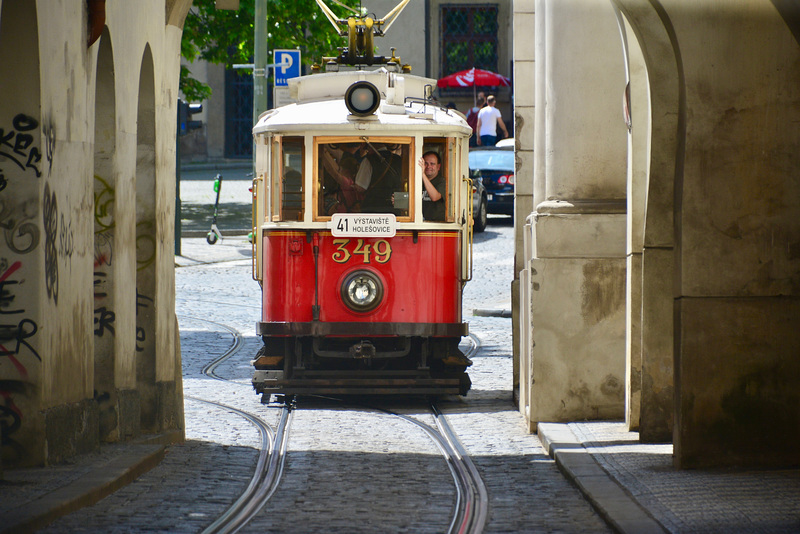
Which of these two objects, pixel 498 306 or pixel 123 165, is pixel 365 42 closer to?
pixel 498 306

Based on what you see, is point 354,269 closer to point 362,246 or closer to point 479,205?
point 362,246

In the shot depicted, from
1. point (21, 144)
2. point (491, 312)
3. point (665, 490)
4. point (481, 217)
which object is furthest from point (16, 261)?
point (481, 217)

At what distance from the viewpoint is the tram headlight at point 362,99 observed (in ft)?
42.0

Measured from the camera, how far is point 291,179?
42.3 feet

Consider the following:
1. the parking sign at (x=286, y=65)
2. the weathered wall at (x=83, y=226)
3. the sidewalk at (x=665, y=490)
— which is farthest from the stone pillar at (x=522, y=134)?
the parking sign at (x=286, y=65)

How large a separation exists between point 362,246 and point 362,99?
1.34 metres

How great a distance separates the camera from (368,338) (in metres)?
12.8

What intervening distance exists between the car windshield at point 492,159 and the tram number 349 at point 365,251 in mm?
16340

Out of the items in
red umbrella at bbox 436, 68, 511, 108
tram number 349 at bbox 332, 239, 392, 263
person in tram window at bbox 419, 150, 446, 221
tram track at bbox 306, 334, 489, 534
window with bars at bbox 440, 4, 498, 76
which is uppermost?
window with bars at bbox 440, 4, 498, 76

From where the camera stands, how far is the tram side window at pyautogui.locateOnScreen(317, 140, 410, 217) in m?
12.8

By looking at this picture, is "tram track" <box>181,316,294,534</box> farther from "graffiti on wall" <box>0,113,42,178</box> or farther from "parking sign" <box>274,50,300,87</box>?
"parking sign" <box>274,50,300,87</box>

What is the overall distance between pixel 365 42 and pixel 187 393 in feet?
19.8

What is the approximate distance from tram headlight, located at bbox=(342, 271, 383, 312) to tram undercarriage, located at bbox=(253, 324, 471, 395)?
31 centimetres

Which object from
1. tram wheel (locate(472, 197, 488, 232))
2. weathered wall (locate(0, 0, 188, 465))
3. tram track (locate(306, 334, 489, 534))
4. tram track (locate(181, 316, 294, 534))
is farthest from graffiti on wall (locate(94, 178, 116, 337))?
tram wheel (locate(472, 197, 488, 232))
